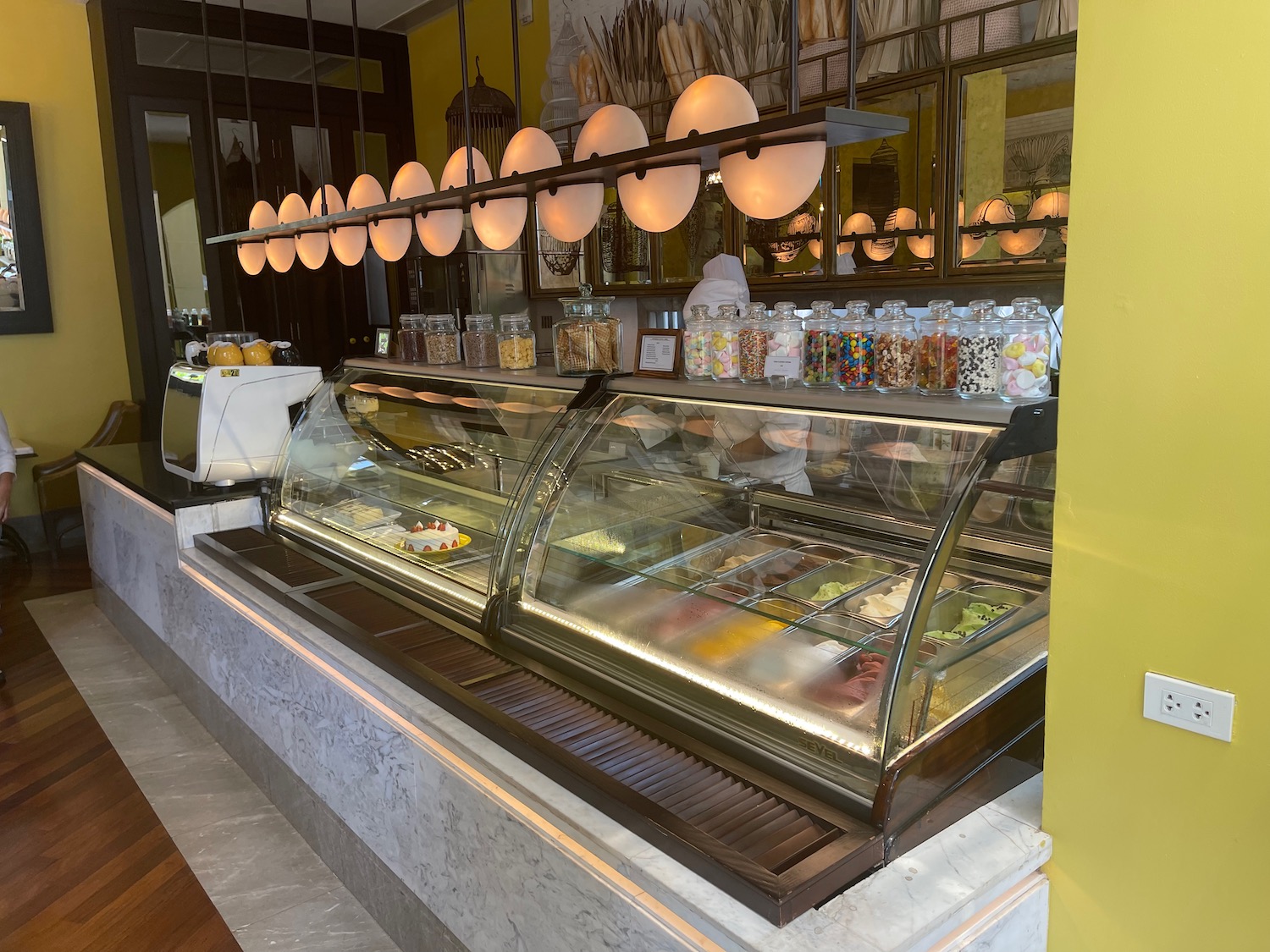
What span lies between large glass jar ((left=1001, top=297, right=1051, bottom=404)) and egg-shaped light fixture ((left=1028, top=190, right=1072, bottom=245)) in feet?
6.53

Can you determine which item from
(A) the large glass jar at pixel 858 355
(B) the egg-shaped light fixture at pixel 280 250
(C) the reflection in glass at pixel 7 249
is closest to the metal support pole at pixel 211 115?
(B) the egg-shaped light fixture at pixel 280 250

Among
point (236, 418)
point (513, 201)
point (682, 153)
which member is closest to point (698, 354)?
point (682, 153)

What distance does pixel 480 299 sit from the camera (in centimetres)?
608

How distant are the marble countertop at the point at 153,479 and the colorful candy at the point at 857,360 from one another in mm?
2629

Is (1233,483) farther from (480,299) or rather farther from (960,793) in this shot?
(480,299)

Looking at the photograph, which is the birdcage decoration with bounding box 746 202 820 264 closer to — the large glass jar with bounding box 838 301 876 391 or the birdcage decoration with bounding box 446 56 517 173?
the birdcage decoration with bounding box 446 56 517 173

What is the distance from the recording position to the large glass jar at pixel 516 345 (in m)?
2.88

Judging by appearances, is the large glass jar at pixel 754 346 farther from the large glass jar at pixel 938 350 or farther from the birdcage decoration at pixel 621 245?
the birdcage decoration at pixel 621 245

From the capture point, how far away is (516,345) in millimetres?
2871

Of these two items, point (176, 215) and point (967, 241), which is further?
point (176, 215)

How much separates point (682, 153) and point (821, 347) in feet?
1.66

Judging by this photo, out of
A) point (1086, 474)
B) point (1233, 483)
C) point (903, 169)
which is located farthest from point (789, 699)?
point (903, 169)

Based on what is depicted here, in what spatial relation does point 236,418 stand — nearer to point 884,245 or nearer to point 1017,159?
point 884,245

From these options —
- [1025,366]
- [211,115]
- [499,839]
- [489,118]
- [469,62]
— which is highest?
[469,62]
